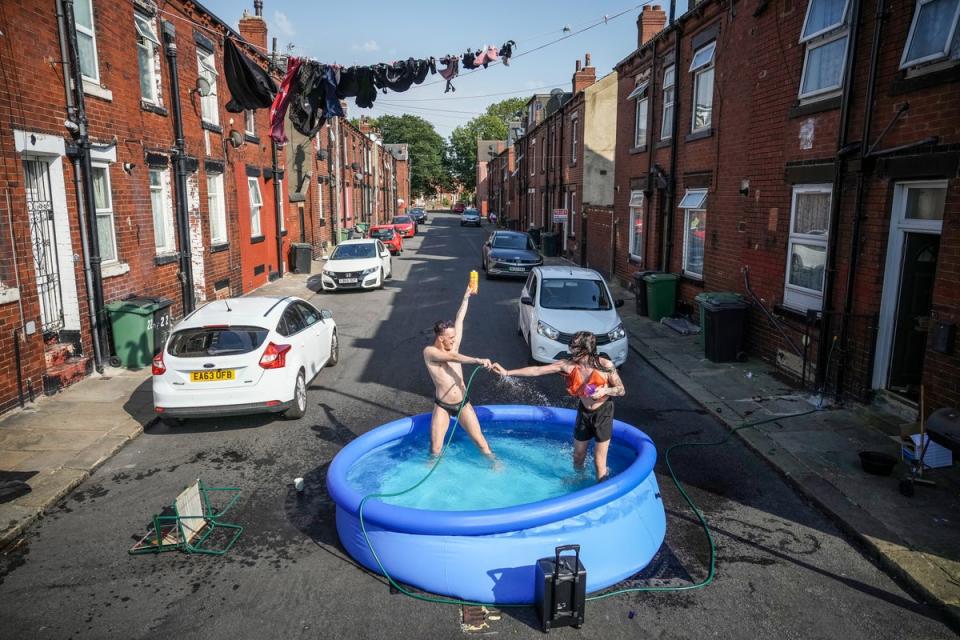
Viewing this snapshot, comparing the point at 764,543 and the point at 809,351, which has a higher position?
the point at 809,351

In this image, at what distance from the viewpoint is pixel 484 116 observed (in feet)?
361

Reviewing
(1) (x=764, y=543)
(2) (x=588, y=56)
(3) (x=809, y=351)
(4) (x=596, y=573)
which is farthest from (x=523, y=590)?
(2) (x=588, y=56)

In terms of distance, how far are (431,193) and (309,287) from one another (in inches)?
3503

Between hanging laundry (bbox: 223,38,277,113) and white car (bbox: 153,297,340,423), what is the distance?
6.38 meters

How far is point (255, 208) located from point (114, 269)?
9.78 meters

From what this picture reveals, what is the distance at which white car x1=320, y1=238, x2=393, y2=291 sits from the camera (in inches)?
816

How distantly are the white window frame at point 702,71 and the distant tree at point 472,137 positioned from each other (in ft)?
299

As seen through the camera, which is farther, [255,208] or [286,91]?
[255,208]

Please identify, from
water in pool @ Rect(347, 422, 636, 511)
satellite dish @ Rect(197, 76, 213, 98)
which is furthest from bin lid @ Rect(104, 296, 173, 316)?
water in pool @ Rect(347, 422, 636, 511)

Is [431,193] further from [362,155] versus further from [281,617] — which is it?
[281,617]

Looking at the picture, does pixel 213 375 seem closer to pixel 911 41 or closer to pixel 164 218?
pixel 164 218

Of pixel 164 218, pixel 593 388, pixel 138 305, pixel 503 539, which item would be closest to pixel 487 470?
pixel 593 388

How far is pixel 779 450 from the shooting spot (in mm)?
7859

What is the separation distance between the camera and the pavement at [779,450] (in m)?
5.67
